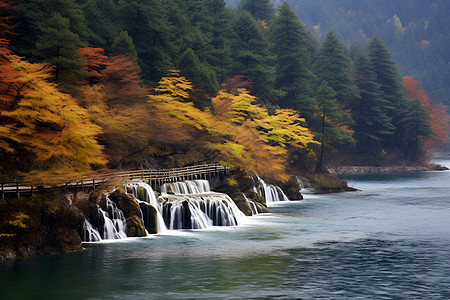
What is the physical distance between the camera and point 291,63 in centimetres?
10044

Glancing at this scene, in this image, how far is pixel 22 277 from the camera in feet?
92.2

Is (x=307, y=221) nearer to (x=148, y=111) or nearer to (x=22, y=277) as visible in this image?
(x=148, y=111)

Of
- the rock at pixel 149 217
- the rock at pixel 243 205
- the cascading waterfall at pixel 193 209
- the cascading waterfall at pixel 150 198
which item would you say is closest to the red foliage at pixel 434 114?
the rock at pixel 243 205

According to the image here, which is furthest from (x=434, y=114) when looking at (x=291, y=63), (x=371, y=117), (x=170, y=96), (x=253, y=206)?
(x=253, y=206)

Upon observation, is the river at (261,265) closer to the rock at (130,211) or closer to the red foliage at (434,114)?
the rock at (130,211)

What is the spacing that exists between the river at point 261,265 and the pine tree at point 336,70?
6907 cm

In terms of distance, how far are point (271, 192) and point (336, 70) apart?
5678 centimetres

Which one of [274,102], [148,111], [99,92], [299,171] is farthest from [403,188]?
[99,92]

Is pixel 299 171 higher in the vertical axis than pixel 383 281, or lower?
higher

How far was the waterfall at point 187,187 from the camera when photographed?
48.6 metres

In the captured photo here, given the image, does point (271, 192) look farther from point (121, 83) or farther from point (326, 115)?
point (326, 115)

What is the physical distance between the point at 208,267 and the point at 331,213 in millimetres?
25222

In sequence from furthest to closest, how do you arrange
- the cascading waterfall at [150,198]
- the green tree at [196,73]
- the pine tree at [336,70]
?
the pine tree at [336,70] → the green tree at [196,73] → the cascading waterfall at [150,198]

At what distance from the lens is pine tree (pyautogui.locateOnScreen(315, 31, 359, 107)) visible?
116 m
